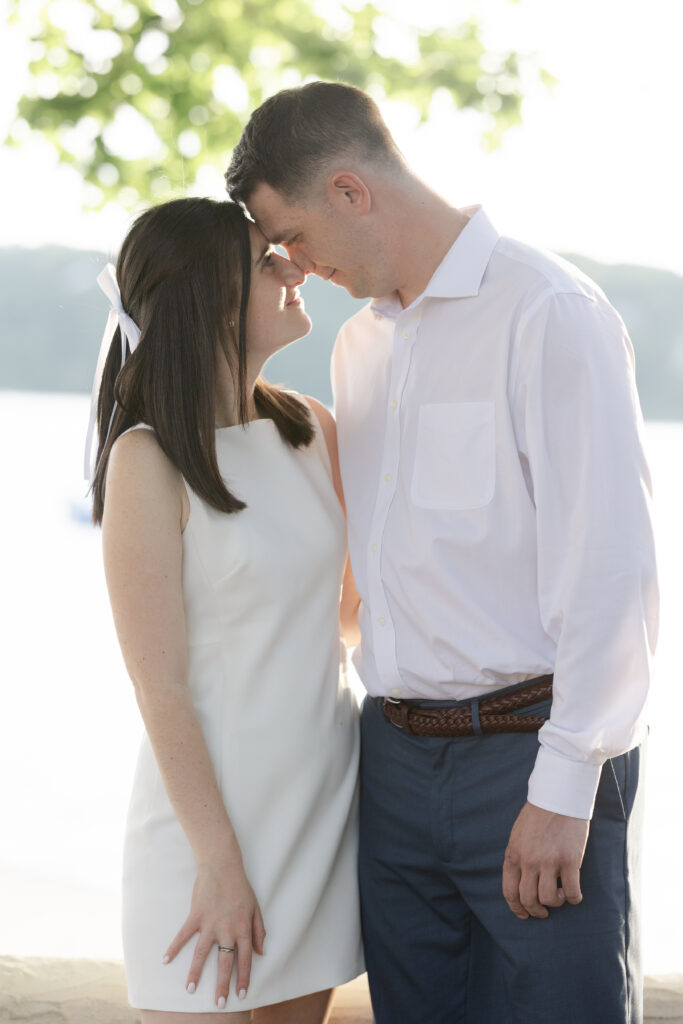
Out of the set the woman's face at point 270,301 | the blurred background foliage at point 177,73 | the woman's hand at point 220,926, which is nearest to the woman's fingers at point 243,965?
the woman's hand at point 220,926

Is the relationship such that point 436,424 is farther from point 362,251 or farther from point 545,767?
point 545,767

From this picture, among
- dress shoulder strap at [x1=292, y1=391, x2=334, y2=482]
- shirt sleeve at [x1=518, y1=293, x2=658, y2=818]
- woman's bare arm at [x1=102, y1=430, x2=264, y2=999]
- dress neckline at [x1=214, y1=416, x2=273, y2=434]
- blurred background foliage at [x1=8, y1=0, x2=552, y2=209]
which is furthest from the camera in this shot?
blurred background foliage at [x1=8, y1=0, x2=552, y2=209]

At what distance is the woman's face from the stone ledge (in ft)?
4.12

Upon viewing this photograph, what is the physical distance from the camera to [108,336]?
1.84 meters

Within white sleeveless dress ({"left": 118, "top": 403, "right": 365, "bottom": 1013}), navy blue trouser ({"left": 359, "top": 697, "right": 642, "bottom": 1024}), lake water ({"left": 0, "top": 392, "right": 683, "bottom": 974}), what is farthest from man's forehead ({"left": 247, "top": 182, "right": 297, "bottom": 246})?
navy blue trouser ({"left": 359, "top": 697, "right": 642, "bottom": 1024})

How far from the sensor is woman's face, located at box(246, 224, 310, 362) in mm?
1778

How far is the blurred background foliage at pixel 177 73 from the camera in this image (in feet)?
10.4

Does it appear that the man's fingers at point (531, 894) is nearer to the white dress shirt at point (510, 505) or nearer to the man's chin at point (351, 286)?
the white dress shirt at point (510, 505)

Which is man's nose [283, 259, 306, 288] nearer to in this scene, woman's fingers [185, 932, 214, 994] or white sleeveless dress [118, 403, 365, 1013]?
white sleeveless dress [118, 403, 365, 1013]

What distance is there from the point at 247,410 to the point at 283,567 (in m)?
0.31

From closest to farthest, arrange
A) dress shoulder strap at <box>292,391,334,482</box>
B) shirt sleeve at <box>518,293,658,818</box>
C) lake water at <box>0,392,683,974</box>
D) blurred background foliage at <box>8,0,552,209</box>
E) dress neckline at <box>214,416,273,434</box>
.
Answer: shirt sleeve at <box>518,293,658,818</box> → dress neckline at <box>214,416,273,434</box> → dress shoulder strap at <box>292,391,334,482</box> → blurred background foliage at <box>8,0,552,209</box> → lake water at <box>0,392,683,974</box>

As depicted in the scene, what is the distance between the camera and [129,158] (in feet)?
10.8

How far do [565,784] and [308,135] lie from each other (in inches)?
43.1

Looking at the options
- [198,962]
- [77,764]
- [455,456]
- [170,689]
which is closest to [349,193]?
[455,456]
